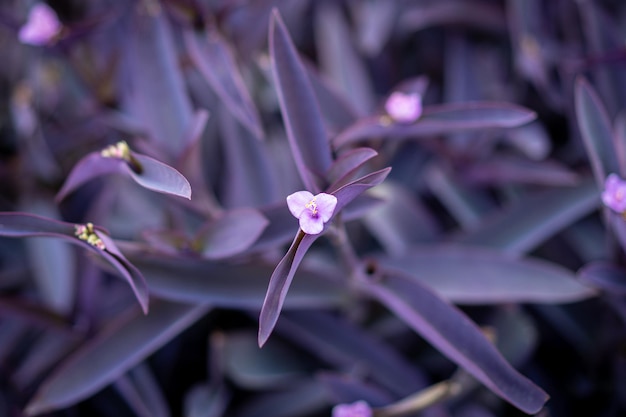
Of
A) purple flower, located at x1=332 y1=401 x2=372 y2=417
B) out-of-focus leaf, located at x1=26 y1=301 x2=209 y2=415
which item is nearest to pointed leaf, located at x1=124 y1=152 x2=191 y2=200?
out-of-focus leaf, located at x1=26 y1=301 x2=209 y2=415

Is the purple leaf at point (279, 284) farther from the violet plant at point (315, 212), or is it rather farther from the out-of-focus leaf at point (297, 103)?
the out-of-focus leaf at point (297, 103)

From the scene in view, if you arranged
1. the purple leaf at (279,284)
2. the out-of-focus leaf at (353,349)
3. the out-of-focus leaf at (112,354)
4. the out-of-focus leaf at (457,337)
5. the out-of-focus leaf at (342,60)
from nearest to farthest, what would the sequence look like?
the purple leaf at (279,284) < the out-of-focus leaf at (457,337) < the out-of-focus leaf at (112,354) < the out-of-focus leaf at (353,349) < the out-of-focus leaf at (342,60)

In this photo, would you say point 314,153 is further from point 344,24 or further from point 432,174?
point 344,24

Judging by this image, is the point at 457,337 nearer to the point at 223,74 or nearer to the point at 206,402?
the point at 206,402

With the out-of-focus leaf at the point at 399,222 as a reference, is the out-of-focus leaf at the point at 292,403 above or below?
below

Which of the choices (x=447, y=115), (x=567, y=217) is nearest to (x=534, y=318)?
(x=567, y=217)

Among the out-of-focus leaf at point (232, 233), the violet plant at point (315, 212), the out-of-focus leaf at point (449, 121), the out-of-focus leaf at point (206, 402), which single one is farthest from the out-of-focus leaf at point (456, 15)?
the out-of-focus leaf at point (206, 402)

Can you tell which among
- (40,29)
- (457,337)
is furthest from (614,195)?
(40,29)
